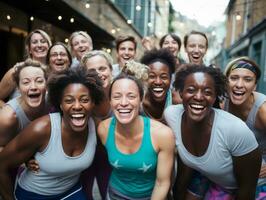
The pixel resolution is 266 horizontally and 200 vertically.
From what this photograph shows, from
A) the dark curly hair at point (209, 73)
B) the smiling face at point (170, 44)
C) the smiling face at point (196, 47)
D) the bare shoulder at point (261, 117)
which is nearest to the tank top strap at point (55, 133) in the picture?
the dark curly hair at point (209, 73)

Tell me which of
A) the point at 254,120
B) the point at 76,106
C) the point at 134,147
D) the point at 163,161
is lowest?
the point at 163,161

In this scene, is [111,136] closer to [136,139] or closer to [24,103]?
[136,139]

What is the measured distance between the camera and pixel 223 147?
2910 mm

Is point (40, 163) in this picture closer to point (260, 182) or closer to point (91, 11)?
point (260, 182)

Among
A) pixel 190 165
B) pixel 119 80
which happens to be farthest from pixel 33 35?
pixel 190 165

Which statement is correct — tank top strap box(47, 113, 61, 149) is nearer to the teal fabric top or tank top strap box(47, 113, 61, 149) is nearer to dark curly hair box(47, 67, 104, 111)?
dark curly hair box(47, 67, 104, 111)

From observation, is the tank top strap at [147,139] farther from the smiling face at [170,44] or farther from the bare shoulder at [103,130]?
the smiling face at [170,44]

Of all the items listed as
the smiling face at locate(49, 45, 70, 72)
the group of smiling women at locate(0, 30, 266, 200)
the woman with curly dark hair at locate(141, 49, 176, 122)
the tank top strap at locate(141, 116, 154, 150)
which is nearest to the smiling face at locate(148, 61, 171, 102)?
the woman with curly dark hair at locate(141, 49, 176, 122)

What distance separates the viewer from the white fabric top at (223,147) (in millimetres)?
2861

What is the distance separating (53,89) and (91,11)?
11612 mm

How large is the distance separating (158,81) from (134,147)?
1.19 m

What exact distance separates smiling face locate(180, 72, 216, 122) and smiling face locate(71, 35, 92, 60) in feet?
10.3

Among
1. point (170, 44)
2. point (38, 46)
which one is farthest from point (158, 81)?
point (170, 44)

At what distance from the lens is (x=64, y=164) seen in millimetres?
3061
